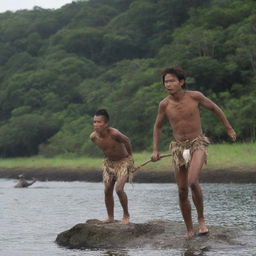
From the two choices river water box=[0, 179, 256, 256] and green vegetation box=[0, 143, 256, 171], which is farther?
green vegetation box=[0, 143, 256, 171]

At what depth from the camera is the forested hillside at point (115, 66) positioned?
176 ft

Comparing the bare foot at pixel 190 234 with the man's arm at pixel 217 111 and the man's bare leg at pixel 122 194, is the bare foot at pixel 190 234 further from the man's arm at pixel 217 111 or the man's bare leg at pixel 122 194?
the man's bare leg at pixel 122 194

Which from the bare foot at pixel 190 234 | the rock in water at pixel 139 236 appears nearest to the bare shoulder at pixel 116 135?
the rock in water at pixel 139 236

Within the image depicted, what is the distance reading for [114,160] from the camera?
11141 millimetres

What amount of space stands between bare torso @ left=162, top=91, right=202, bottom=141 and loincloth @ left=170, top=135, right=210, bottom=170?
0.24 ft

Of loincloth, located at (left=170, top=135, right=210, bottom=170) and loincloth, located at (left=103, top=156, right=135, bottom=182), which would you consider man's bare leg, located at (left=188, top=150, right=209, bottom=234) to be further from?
loincloth, located at (left=103, top=156, right=135, bottom=182)

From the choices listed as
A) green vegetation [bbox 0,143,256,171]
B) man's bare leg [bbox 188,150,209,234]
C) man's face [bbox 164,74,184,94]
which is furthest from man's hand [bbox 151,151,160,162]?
green vegetation [bbox 0,143,256,171]

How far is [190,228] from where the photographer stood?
9430mm

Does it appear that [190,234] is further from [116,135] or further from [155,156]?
[116,135]

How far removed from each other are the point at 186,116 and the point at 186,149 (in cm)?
45

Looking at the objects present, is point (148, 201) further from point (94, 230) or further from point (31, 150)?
point (31, 150)

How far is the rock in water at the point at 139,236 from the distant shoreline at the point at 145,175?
2202 centimetres

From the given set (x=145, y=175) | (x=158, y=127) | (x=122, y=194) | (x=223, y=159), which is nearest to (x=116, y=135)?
(x=122, y=194)

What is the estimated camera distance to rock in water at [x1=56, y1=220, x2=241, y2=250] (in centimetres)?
917
